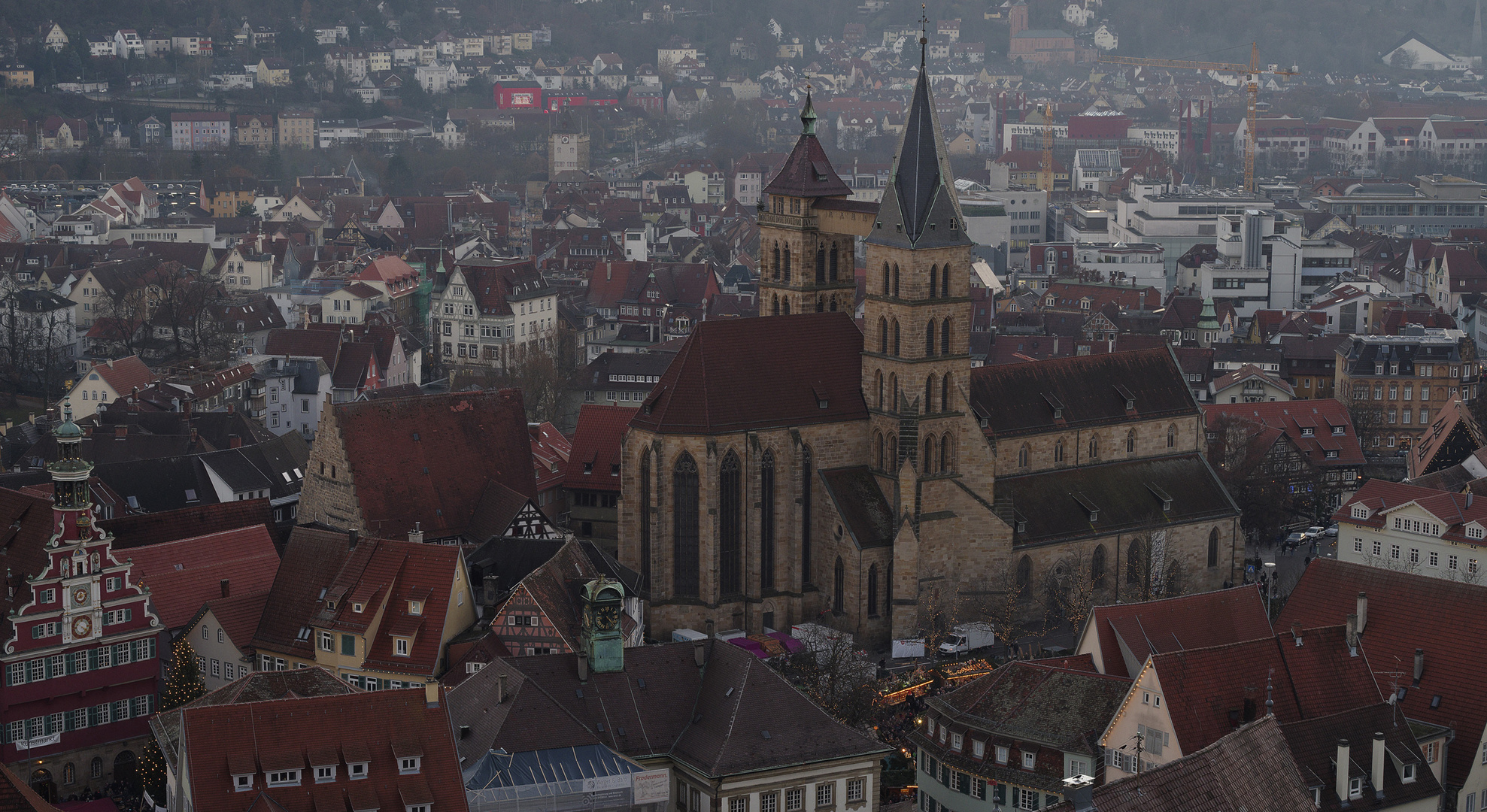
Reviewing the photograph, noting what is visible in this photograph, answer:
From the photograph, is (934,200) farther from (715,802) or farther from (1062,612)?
(715,802)

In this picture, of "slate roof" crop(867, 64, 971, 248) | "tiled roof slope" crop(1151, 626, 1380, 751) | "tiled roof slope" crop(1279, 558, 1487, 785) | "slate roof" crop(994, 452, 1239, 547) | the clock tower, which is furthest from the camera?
"slate roof" crop(994, 452, 1239, 547)

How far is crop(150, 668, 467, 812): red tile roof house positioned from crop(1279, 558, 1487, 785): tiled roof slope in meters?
31.7

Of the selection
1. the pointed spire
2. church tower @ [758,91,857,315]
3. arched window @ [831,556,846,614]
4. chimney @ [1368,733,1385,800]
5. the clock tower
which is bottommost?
arched window @ [831,556,846,614]

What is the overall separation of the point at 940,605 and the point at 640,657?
104 ft

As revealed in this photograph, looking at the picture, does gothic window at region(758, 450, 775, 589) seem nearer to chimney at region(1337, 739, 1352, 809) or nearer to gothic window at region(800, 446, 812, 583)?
gothic window at region(800, 446, 812, 583)

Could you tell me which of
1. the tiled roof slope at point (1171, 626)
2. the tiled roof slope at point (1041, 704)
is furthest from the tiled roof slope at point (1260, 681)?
the tiled roof slope at point (1171, 626)

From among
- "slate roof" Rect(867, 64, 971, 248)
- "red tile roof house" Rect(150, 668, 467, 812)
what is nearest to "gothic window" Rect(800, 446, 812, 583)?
"slate roof" Rect(867, 64, 971, 248)

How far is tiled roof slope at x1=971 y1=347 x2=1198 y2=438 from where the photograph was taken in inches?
4168

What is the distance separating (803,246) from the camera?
111 metres

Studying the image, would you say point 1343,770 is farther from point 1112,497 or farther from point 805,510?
point 1112,497

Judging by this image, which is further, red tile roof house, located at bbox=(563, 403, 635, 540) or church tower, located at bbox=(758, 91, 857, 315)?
red tile roof house, located at bbox=(563, 403, 635, 540)

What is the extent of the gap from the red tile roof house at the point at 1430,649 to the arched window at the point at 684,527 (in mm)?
29554

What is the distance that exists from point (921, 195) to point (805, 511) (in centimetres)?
1517

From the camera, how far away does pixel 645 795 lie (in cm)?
6956
